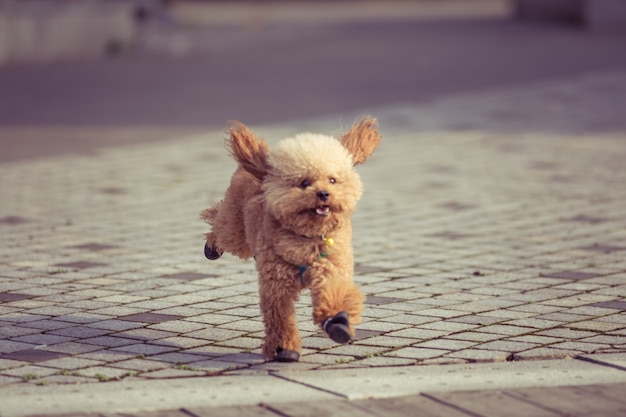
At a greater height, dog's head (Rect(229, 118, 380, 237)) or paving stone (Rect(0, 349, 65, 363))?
dog's head (Rect(229, 118, 380, 237))

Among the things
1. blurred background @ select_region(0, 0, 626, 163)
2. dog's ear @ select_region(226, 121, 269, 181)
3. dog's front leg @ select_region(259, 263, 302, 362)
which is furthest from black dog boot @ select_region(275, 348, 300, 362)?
blurred background @ select_region(0, 0, 626, 163)

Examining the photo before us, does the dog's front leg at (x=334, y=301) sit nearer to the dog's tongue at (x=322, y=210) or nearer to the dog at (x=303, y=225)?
the dog at (x=303, y=225)

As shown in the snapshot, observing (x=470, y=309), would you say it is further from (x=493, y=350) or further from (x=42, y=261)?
(x=42, y=261)

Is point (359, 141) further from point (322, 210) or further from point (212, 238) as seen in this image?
point (212, 238)

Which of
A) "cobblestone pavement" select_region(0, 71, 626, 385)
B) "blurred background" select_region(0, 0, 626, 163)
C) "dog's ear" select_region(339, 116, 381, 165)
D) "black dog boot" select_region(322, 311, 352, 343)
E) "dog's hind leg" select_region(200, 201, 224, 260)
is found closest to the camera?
"black dog boot" select_region(322, 311, 352, 343)

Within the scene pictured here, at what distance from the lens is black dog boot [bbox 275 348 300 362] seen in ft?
16.3

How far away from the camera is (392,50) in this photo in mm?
21906

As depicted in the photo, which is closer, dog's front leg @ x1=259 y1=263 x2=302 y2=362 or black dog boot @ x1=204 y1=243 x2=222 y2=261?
dog's front leg @ x1=259 y1=263 x2=302 y2=362

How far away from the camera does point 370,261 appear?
23.9ft

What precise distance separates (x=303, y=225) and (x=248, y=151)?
417mm

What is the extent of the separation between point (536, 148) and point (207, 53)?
35.9 ft

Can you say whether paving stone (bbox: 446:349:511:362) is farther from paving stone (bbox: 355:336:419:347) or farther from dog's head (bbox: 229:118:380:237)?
dog's head (bbox: 229:118:380:237)

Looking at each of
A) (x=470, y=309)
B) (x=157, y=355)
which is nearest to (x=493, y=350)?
(x=470, y=309)

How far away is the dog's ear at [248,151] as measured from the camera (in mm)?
4965
